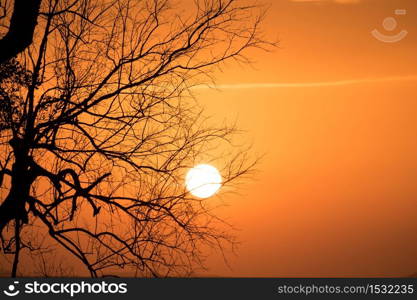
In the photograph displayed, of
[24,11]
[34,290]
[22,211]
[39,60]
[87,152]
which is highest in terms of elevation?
[39,60]

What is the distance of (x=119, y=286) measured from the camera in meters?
7.73

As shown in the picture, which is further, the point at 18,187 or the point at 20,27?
the point at 18,187

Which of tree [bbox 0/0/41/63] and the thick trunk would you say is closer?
tree [bbox 0/0/41/63]

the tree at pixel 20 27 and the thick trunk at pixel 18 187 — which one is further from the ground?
the tree at pixel 20 27

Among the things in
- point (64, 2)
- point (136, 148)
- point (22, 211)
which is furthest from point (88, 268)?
point (64, 2)

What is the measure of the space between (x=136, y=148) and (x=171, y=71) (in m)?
1.15

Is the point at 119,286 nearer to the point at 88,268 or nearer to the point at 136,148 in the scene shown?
the point at 88,268

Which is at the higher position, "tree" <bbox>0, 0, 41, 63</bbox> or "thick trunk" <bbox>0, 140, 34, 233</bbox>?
"tree" <bbox>0, 0, 41, 63</bbox>

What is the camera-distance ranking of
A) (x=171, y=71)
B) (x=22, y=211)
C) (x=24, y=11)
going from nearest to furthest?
(x=24, y=11) → (x=22, y=211) → (x=171, y=71)

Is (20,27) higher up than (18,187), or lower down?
higher up

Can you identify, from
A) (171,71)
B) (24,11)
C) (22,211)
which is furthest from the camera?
(171,71)

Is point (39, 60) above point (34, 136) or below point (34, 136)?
above

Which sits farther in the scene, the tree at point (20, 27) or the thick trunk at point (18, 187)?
the thick trunk at point (18, 187)

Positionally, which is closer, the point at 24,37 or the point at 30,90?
the point at 24,37
